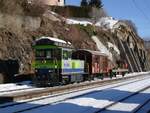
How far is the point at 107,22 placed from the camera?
92.5m

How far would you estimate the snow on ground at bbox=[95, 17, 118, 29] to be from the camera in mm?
89906

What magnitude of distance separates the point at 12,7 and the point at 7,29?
17.2 ft

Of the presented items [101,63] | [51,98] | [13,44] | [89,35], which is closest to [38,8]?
[101,63]

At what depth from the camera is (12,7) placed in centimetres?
4662

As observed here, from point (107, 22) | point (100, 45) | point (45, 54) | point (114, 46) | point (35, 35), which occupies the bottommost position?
point (45, 54)

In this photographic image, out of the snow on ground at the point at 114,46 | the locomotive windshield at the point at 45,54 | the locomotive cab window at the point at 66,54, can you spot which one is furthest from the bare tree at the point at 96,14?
Answer: the locomotive windshield at the point at 45,54

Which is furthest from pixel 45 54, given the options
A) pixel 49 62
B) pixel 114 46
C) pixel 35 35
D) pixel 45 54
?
pixel 114 46

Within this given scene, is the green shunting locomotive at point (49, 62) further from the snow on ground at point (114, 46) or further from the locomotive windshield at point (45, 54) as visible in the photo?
the snow on ground at point (114, 46)

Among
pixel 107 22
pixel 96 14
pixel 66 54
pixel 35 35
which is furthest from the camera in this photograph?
pixel 96 14

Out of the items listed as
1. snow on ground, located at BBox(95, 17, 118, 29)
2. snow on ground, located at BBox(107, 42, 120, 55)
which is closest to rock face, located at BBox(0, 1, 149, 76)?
snow on ground, located at BBox(107, 42, 120, 55)

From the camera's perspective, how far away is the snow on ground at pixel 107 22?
8991 centimetres

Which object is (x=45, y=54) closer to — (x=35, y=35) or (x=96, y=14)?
(x=35, y=35)

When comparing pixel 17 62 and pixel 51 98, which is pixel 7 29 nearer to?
pixel 17 62

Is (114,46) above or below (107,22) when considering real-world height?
below
